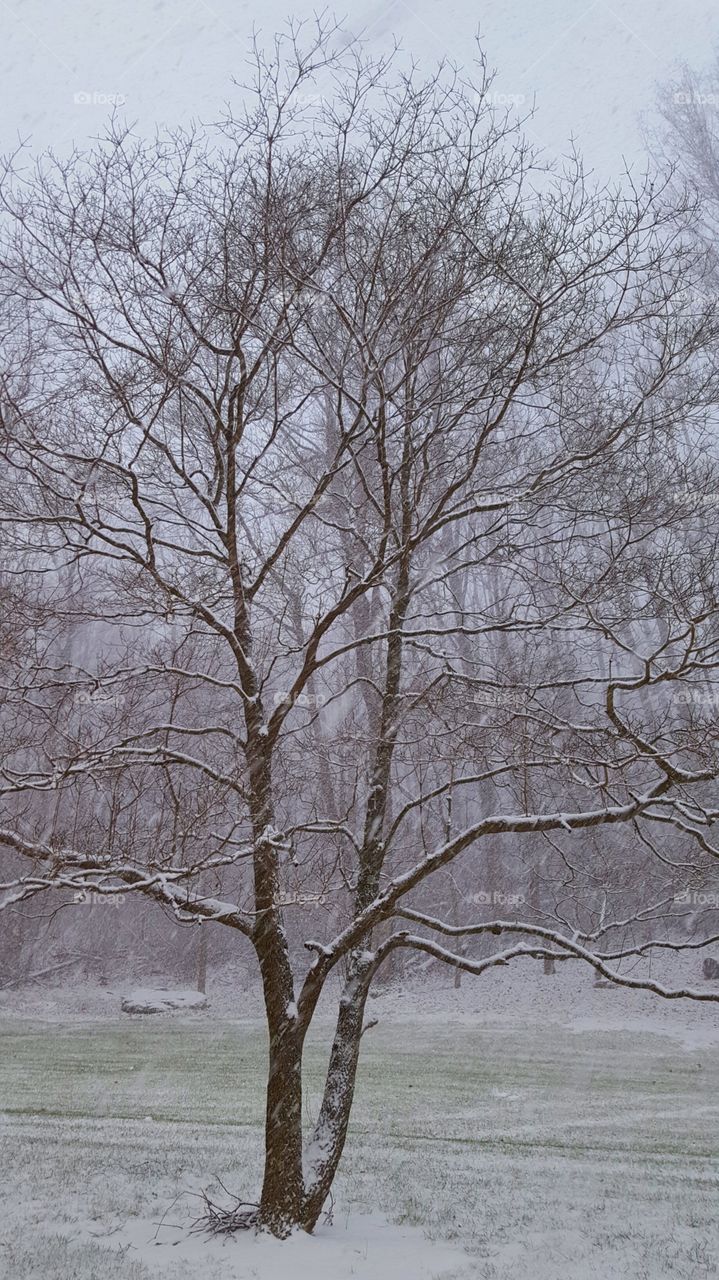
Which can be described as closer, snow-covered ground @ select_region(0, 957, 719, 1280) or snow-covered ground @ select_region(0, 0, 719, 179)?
snow-covered ground @ select_region(0, 957, 719, 1280)

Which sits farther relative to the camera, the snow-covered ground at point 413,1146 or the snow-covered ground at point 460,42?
the snow-covered ground at point 460,42

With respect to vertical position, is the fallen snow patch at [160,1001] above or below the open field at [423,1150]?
above

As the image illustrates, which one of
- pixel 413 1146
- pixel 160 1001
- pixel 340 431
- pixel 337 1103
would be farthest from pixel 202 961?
pixel 340 431

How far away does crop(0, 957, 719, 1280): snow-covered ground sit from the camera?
6.86 meters

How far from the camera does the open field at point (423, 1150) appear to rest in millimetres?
7016

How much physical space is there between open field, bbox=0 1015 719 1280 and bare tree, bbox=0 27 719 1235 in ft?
4.69

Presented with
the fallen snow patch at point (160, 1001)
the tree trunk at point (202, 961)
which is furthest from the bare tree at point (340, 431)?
the tree trunk at point (202, 961)

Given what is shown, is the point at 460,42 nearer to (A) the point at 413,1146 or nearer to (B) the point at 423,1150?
(A) the point at 413,1146

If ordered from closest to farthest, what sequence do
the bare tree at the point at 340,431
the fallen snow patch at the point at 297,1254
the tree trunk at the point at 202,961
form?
the fallen snow patch at the point at 297,1254 → the bare tree at the point at 340,431 → the tree trunk at the point at 202,961

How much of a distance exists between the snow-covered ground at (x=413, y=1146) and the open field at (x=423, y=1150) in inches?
1.3

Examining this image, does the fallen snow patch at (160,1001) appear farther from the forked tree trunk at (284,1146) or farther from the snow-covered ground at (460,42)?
the snow-covered ground at (460,42)

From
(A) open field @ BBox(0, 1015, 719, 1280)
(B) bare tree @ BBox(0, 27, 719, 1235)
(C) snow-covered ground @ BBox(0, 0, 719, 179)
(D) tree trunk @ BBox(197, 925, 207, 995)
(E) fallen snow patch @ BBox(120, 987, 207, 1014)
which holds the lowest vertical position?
(A) open field @ BBox(0, 1015, 719, 1280)

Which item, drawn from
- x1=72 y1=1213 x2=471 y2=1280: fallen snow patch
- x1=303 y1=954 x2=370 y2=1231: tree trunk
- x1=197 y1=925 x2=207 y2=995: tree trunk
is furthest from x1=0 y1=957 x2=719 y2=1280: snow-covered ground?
x1=197 y1=925 x2=207 y2=995: tree trunk

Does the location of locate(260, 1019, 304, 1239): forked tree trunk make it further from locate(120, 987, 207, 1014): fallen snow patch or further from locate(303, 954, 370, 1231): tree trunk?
locate(120, 987, 207, 1014): fallen snow patch
